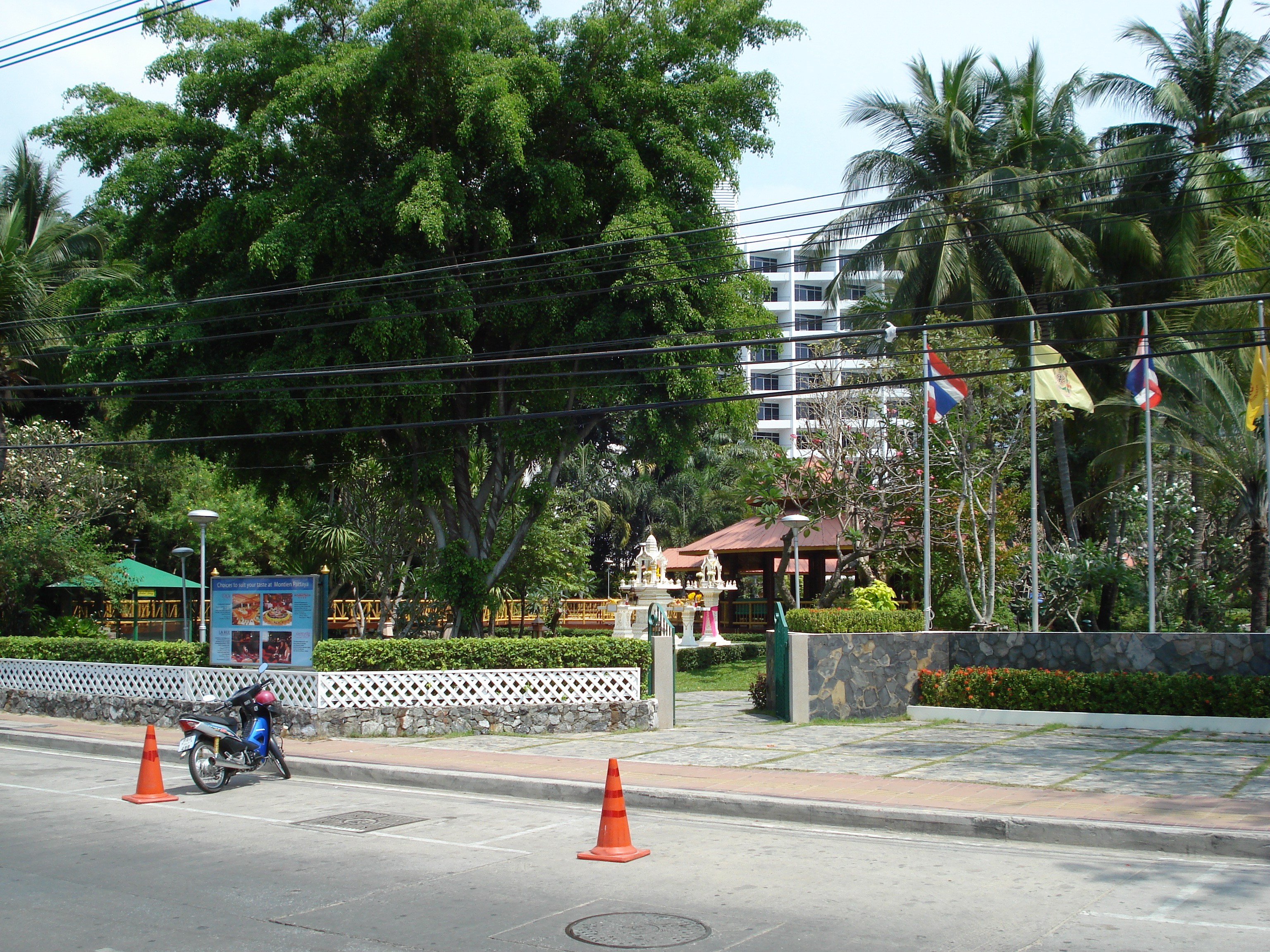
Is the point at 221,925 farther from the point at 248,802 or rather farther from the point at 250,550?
the point at 250,550

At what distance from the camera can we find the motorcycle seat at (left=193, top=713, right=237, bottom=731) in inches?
468

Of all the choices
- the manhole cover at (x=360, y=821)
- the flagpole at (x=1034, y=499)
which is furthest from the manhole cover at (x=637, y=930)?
the flagpole at (x=1034, y=499)

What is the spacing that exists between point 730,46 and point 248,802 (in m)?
15.1

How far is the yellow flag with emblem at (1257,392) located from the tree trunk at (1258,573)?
16.1 feet

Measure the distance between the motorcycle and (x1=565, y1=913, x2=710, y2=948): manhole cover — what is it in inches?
261

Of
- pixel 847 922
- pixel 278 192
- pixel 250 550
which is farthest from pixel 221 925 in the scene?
pixel 250 550

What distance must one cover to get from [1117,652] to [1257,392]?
194 inches

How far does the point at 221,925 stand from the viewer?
6656mm

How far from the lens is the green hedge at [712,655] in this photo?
28375mm

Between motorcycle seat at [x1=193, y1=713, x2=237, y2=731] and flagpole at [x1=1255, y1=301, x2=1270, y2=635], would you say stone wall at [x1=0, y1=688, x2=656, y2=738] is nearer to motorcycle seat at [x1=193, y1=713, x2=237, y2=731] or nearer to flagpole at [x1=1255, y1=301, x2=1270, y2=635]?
motorcycle seat at [x1=193, y1=713, x2=237, y2=731]

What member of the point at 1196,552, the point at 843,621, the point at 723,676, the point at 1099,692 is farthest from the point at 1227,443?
the point at 723,676

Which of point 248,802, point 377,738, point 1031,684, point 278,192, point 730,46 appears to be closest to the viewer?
point 248,802

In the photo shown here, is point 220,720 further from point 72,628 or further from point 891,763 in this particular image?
point 72,628

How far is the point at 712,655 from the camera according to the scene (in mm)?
29344
